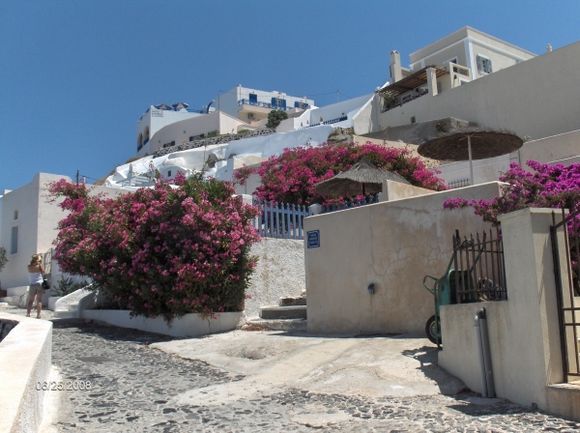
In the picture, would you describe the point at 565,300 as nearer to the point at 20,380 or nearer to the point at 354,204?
the point at 20,380

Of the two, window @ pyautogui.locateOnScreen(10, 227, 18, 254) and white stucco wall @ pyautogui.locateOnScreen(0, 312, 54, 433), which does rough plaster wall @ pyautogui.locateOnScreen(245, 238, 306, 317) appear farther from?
window @ pyautogui.locateOnScreen(10, 227, 18, 254)

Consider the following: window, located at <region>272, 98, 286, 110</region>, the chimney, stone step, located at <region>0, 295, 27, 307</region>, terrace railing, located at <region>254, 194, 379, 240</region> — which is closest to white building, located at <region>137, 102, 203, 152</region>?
window, located at <region>272, 98, 286, 110</region>

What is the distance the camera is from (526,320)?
5.37 meters

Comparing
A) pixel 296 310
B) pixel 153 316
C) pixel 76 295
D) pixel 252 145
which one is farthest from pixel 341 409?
pixel 252 145

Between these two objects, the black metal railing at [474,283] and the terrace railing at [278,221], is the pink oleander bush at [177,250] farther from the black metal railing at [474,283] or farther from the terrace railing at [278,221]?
the black metal railing at [474,283]

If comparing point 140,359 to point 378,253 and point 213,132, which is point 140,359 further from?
point 213,132

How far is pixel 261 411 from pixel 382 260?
14.5 feet

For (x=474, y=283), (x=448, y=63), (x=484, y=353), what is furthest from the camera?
(x=448, y=63)

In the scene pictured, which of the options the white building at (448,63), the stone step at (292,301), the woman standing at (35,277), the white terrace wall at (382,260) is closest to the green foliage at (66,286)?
the woman standing at (35,277)

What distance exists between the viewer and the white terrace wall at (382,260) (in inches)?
351

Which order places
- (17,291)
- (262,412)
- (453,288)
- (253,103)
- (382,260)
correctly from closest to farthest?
(262,412) < (453,288) < (382,260) < (17,291) < (253,103)

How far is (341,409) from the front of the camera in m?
5.73

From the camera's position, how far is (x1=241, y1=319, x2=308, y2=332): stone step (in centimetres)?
1097

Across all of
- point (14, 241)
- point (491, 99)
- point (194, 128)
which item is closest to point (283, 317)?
point (14, 241)
